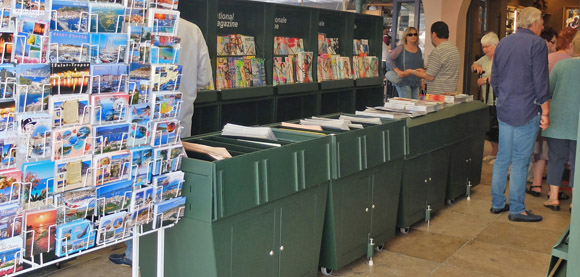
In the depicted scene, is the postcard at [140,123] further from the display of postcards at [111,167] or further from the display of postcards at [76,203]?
the display of postcards at [76,203]

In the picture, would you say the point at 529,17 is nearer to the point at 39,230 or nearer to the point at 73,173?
the point at 73,173

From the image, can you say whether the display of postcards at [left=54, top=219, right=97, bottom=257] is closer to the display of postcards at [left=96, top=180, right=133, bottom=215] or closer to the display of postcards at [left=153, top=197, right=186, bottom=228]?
the display of postcards at [left=96, top=180, right=133, bottom=215]

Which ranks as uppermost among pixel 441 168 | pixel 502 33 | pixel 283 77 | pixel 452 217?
pixel 502 33

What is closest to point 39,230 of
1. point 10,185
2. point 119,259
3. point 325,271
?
point 10,185

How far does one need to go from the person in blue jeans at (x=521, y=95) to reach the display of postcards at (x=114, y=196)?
3.66 metres

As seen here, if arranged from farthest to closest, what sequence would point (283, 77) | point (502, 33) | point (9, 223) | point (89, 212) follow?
point (502, 33) < point (283, 77) < point (89, 212) < point (9, 223)

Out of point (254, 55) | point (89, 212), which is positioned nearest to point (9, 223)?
point (89, 212)

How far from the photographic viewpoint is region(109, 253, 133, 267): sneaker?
4241 millimetres

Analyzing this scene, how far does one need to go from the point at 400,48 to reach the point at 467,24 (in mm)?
4168

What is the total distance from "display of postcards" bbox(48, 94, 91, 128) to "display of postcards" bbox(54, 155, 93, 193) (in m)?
0.16

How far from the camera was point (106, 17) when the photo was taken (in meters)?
2.68

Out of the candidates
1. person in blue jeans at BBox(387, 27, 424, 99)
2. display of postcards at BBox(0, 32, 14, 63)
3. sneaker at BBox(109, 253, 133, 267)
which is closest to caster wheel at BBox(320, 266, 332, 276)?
sneaker at BBox(109, 253, 133, 267)

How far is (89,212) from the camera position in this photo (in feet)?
8.89

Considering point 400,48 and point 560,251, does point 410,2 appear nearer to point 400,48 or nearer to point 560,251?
point 400,48
